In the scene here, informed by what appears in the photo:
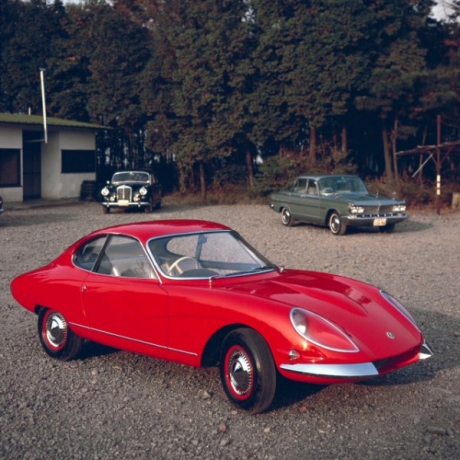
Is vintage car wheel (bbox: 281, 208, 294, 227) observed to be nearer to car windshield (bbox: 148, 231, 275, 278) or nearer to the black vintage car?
the black vintage car

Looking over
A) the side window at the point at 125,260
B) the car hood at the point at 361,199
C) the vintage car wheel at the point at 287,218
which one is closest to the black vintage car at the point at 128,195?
the vintage car wheel at the point at 287,218

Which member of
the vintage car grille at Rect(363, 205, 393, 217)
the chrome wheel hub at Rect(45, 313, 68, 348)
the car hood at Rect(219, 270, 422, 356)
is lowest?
the chrome wheel hub at Rect(45, 313, 68, 348)

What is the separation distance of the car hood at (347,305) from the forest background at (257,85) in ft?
67.0

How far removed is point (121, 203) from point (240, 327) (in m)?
19.3

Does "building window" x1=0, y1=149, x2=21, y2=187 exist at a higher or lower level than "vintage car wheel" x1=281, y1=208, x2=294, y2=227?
higher

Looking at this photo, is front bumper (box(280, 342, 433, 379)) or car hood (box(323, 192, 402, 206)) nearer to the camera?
front bumper (box(280, 342, 433, 379))

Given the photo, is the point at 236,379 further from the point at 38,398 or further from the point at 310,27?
the point at 310,27

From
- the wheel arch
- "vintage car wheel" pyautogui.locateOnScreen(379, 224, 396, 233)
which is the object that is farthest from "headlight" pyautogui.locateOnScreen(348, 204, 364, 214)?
the wheel arch

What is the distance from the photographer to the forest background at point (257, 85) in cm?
2819

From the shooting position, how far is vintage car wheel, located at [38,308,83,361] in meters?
6.48

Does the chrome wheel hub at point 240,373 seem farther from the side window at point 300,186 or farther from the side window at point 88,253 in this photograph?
the side window at point 300,186

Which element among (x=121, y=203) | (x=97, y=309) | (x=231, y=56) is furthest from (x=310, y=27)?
(x=97, y=309)

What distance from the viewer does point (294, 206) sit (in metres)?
19.7

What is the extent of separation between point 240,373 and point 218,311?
19.2 inches
